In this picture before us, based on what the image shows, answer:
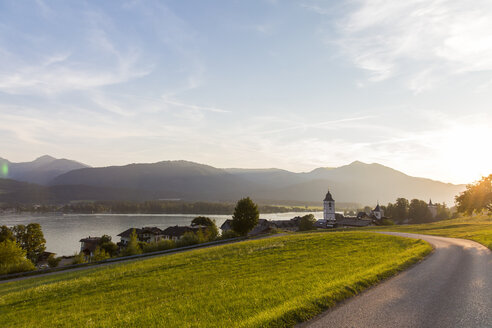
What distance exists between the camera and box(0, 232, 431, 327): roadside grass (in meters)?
9.19

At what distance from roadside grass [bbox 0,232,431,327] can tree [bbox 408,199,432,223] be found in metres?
118

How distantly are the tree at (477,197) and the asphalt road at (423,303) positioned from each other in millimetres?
36697

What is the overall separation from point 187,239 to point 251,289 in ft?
117

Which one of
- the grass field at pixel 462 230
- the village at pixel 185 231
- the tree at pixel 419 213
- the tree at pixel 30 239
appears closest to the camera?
the grass field at pixel 462 230

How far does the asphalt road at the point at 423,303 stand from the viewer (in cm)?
830

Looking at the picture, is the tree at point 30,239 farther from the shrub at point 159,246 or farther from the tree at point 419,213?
the tree at point 419,213

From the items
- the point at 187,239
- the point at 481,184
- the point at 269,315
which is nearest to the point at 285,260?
the point at 269,315

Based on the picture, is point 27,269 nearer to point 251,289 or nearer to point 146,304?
point 146,304

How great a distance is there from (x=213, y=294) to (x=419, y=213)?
134 metres

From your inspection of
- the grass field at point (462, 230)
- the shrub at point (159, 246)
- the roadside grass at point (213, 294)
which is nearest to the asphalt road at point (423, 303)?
the roadside grass at point (213, 294)

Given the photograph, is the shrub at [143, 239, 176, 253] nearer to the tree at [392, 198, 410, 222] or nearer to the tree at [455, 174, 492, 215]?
the tree at [455, 174, 492, 215]

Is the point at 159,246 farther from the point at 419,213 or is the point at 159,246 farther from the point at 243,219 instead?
the point at 419,213

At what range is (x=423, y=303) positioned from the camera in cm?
984

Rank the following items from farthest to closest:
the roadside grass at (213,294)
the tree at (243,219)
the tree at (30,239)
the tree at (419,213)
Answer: the tree at (419,213)
the tree at (30,239)
the tree at (243,219)
the roadside grass at (213,294)
